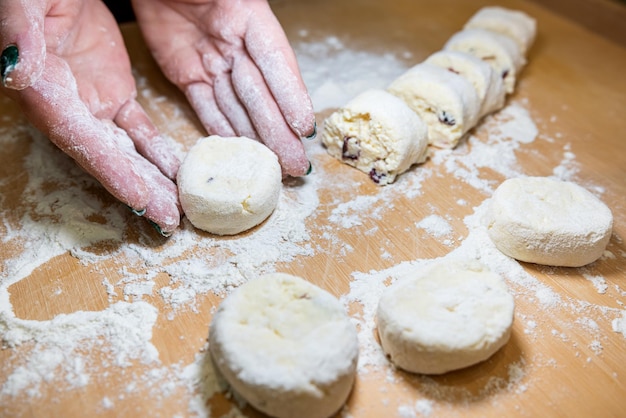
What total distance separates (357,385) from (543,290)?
59 centimetres

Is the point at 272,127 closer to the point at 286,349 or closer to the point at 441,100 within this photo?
the point at 441,100

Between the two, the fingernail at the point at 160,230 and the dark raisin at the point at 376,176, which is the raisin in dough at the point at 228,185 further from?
the dark raisin at the point at 376,176

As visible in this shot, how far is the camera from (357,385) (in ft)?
4.08

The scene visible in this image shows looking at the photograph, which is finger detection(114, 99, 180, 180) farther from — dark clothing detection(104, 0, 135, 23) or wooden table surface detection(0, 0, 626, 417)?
dark clothing detection(104, 0, 135, 23)

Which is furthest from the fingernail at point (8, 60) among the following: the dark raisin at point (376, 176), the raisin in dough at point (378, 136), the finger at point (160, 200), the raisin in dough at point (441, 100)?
the raisin in dough at point (441, 100)

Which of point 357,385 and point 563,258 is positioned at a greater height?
point 563,258

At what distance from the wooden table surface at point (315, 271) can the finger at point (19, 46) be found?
437 mm

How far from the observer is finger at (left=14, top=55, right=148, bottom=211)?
1.44 m

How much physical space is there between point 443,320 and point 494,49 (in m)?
1.32

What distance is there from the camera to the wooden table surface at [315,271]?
123 centimetres

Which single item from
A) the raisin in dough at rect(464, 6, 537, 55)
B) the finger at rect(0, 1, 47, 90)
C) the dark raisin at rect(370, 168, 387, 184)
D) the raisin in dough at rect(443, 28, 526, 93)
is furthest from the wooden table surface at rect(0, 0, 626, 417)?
the finger at rect(0, 1, 47, 90)

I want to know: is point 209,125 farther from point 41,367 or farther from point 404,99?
point 41,367

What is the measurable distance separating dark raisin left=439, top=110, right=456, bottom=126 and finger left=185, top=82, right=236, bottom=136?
700 millimetres

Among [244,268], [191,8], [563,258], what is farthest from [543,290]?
[191,8]
